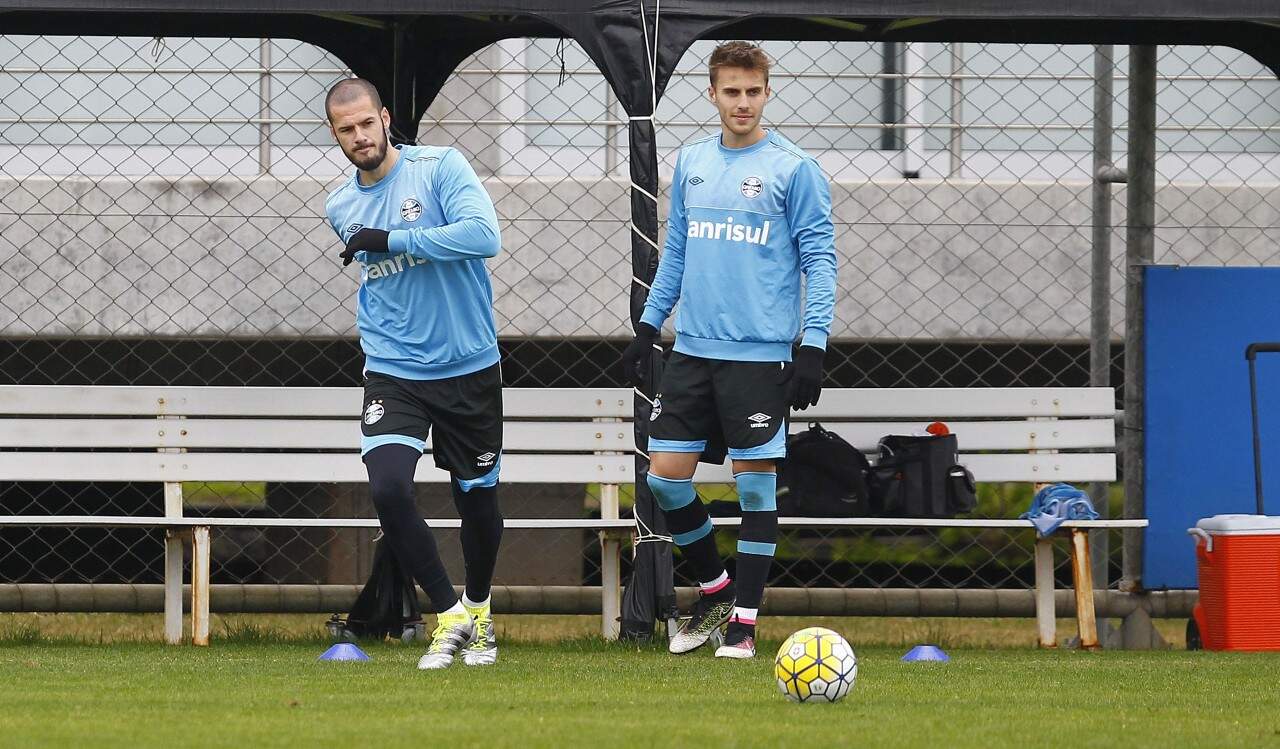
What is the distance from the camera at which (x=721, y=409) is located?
5.35 m

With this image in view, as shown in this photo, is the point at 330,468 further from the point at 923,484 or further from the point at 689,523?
the point at 923,484

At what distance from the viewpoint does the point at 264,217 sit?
7.23m

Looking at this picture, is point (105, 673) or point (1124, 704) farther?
point (105, 673)

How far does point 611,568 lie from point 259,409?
1380 millimetres

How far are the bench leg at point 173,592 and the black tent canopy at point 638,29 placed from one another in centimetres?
155

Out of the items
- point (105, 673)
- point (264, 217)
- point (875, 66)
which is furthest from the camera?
point (875, 66)

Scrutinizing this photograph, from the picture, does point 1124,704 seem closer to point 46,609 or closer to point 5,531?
point 46,609

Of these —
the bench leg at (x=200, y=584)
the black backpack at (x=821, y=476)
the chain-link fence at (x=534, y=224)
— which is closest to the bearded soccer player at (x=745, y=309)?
the black backpack at (x=821, y=476)

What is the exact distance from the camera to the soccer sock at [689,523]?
5.52 metres

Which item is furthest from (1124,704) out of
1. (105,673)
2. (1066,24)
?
(1066,24)

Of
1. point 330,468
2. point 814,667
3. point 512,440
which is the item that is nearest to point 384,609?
point 330,468

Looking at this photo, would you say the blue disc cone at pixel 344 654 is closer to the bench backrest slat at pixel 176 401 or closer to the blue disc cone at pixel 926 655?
the bench backrest slat at pixel 176 401

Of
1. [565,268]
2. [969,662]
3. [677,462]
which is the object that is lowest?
[969,662]

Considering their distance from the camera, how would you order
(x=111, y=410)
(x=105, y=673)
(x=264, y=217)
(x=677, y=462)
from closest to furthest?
(x=105, y=673), (x=677, y=462), (x=111, y=410), (x=264, y=217)
